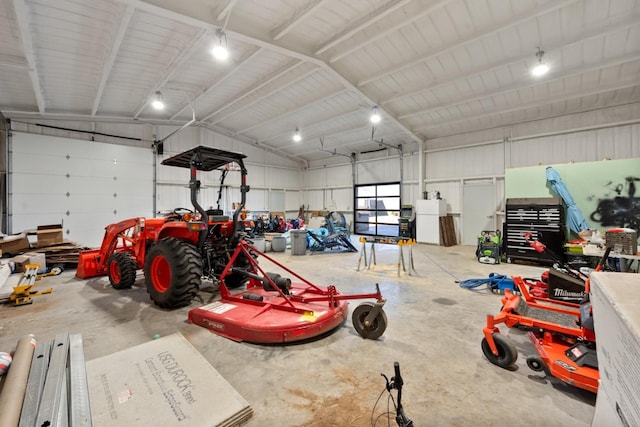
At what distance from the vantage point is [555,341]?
229cm

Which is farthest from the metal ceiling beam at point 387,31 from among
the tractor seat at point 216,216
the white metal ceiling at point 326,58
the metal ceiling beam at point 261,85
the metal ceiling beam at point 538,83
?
the tractor seat at point 216,216

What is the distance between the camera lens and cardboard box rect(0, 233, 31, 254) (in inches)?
214

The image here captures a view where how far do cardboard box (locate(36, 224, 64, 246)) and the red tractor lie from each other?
232cm

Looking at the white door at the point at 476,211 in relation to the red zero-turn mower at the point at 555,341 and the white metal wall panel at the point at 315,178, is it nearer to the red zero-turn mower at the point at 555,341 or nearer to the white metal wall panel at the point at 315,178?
the red zero-turn mower at the point at 555,341

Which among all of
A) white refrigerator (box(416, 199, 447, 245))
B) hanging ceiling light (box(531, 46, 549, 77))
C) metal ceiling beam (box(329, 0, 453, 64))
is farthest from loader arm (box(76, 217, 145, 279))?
white refrigerator (box(416, 199, 447, 245))

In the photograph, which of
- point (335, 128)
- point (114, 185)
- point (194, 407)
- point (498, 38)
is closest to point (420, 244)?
point (335, 128)

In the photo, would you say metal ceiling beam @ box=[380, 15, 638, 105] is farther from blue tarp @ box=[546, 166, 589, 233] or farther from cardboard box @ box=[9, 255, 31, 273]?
cardboard box @ box=[9, 255, 31, 273]

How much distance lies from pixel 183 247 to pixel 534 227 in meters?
7.46

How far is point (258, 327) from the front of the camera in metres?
2.49

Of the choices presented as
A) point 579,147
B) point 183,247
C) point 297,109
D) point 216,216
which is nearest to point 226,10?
point 216,216

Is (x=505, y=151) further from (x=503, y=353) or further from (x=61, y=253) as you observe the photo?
(x=61, y=253)

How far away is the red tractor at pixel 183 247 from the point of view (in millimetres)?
3230

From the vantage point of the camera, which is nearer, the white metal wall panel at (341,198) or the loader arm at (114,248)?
the loader arm at (114,248)

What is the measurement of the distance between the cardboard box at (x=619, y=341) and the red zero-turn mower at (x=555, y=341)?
1423 millimetres
